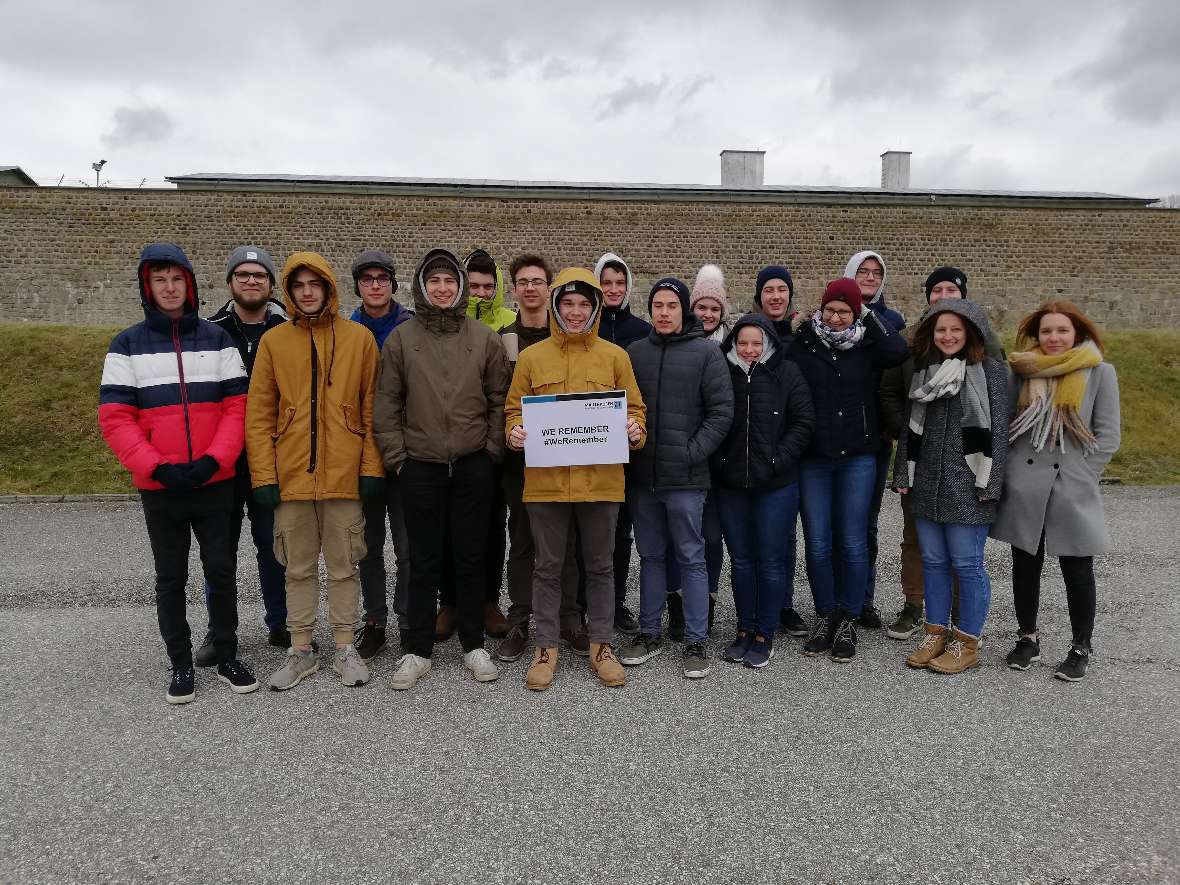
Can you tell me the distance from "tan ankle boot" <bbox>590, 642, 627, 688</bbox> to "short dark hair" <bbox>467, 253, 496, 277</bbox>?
242 cm

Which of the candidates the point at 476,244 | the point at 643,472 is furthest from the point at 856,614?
the point at 476,244

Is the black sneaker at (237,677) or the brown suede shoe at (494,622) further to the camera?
the brown suede shoe at (494,622)

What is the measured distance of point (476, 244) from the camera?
2162 cm

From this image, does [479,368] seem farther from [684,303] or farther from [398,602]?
[398,602]

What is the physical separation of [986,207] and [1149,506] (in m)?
17.9

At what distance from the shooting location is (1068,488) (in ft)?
12.1

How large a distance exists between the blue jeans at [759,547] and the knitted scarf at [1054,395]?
4.20 ft

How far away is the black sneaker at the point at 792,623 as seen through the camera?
14.3ft

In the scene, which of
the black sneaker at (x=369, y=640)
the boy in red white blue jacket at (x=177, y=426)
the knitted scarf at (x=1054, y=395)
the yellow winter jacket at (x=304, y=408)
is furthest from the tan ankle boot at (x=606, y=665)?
the knitted scarf at (x=1054, y=395)

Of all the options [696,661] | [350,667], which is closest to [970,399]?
[696,661]

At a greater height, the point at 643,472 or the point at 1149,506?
the point at 643,472

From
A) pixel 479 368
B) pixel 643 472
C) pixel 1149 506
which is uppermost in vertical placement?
pixel 479 368

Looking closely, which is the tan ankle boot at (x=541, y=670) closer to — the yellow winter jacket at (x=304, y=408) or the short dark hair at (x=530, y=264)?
the yellow winter jacket at (x=304, y=408)

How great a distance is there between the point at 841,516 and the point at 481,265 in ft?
8.93
